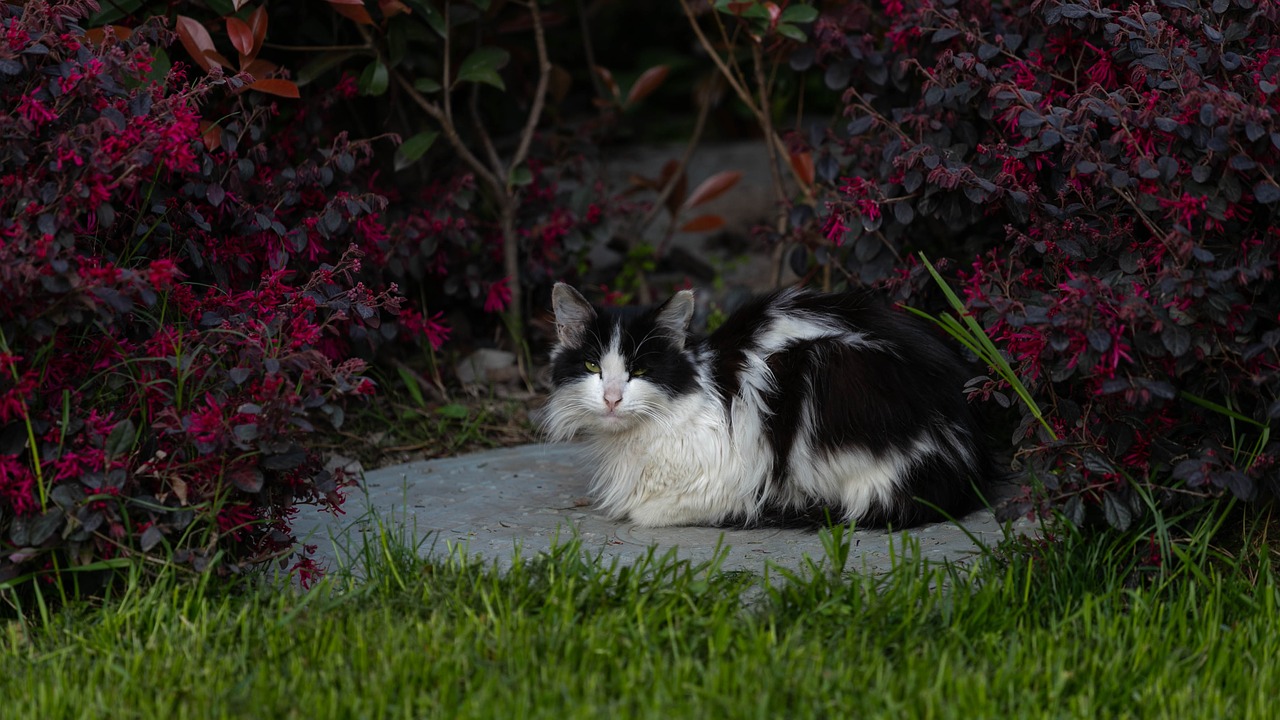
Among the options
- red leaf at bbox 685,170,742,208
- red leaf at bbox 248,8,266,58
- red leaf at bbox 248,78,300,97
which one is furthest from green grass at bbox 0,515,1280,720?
red leaf at bbox 685,170,742,208

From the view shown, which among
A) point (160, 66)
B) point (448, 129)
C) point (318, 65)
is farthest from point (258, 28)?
point (448, 129)

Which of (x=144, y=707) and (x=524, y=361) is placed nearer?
(x=144, y=707)

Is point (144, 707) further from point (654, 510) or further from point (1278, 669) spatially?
point (1278, 669)

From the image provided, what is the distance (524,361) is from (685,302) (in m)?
1.68

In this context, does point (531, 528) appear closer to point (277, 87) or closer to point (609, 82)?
point (277, 87)

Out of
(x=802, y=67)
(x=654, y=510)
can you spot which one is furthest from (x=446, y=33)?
(x=654, y=510)

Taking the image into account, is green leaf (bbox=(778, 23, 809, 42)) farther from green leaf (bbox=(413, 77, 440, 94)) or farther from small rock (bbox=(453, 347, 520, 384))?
small rock (bbox=(453, 347, 520, 384))

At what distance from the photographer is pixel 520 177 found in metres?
4.89

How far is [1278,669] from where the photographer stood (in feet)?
8.86

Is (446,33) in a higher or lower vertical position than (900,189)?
higher

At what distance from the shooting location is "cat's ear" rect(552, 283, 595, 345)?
12.2 feet

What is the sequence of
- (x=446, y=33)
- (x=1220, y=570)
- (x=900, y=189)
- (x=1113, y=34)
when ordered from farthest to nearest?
(x=446, y=33) < (x=900, y=189) < (x=1113, y=34) < (x=1220, y=570)

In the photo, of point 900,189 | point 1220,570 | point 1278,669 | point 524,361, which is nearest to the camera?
point 1278,669

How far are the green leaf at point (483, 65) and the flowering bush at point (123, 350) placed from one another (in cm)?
133
